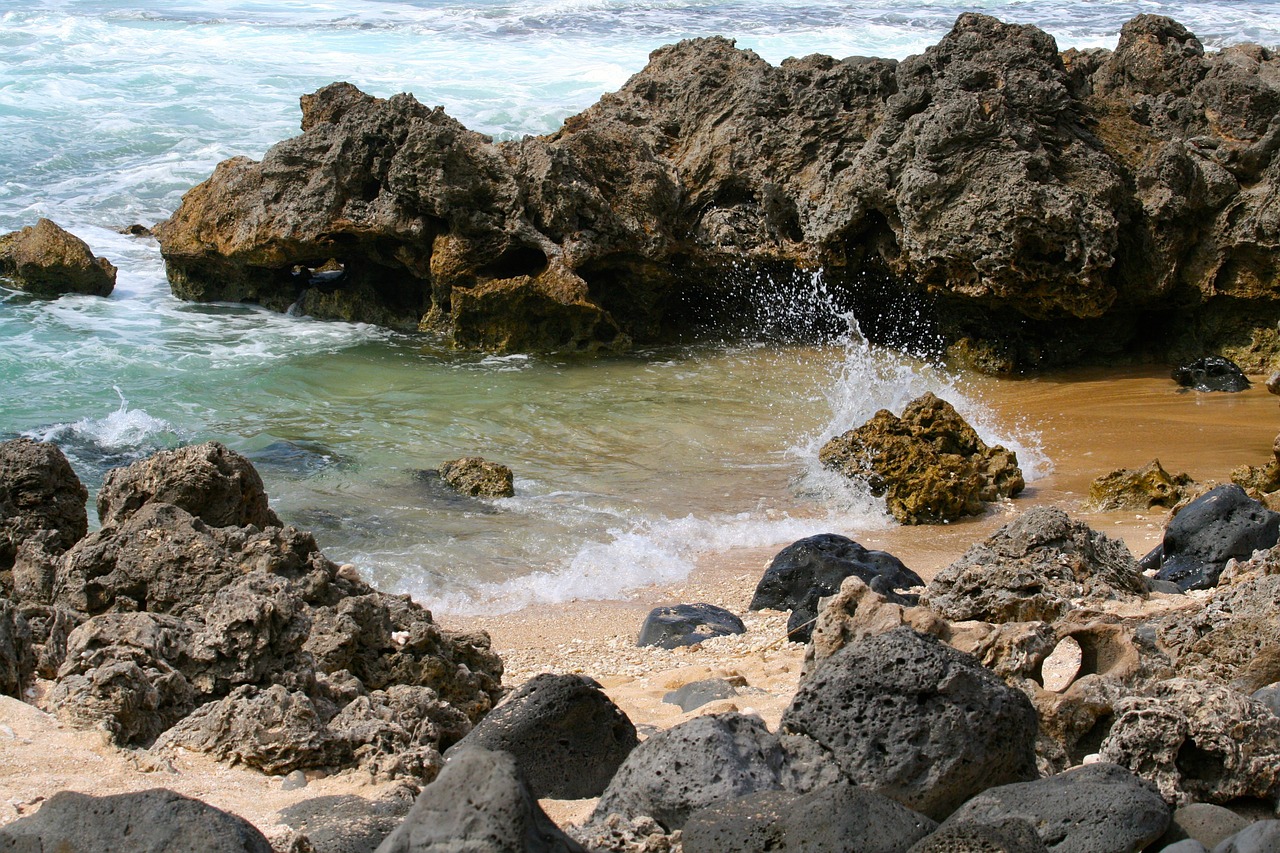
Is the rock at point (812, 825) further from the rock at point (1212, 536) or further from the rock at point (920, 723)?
the rock at point (1212, 536)

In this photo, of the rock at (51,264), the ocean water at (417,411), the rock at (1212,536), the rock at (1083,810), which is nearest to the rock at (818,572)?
the ocean water at (417,411)

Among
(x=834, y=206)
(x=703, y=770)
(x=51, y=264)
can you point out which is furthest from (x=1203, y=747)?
(x=51, y=264)

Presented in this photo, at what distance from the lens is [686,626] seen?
5.93 m

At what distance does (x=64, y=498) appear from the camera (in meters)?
5.23

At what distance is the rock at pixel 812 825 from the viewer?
2742mm

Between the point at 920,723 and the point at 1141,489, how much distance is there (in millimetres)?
5275

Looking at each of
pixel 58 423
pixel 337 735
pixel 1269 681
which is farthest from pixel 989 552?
pixel 58 423

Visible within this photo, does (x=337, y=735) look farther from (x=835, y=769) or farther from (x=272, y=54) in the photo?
(x=272, y=54)

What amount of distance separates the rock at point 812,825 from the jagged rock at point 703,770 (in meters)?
0.19

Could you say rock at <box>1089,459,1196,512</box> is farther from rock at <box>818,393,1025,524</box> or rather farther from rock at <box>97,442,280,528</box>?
rock at <box>97,442,280,528</box>

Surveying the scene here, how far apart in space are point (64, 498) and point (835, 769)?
3.67 metres

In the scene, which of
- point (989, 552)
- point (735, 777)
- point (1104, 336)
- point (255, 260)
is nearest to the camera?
point (735, 777)

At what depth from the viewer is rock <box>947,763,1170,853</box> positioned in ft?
9.60

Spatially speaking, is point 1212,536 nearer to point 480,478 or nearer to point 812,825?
point 812,825
